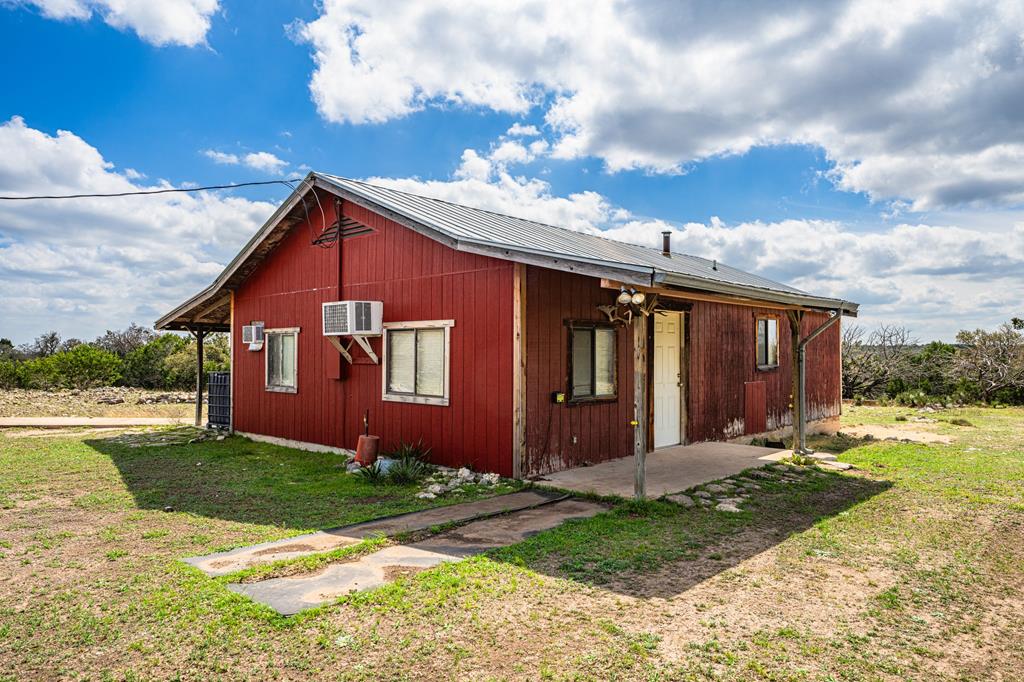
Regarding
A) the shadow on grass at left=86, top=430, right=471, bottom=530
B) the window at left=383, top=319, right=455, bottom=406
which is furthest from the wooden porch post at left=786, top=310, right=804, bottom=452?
the shadow on grass at left=86, top=430, right=471, bottom=530

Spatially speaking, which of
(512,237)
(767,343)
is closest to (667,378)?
(512,237)

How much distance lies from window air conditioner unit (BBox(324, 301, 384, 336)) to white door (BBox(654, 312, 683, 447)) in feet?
13.9

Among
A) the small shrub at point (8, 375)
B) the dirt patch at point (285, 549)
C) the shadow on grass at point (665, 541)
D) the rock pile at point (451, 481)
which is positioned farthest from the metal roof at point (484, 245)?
the small shrub at point (8, 375)

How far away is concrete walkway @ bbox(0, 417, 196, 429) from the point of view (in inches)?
555

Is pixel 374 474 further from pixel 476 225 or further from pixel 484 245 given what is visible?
pixel 476 225

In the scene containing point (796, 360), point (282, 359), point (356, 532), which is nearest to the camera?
point (356, 532)

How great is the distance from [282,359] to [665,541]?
835 centimetres

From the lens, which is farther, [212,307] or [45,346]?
[45,346]

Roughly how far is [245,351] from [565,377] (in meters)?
7.18

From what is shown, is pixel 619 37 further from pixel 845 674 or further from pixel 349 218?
pixel 845 674

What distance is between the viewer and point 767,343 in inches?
506

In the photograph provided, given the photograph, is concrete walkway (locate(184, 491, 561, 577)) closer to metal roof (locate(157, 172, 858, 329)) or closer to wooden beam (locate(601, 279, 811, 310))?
wooden beam (locate(601, 279, 811, 310))

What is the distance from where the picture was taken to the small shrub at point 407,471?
7.94m

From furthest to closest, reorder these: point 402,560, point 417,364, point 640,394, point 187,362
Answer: point 187,362
point 417,364
point 640,394
point 402,560
